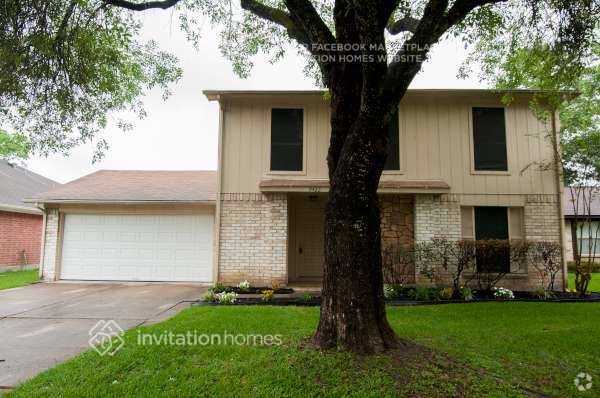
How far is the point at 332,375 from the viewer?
143 inches

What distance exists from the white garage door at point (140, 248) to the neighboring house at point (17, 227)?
15.9ft

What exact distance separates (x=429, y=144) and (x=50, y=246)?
11.7 m

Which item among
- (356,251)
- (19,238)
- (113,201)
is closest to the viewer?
(356,251)

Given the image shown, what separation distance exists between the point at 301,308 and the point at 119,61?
6148mm

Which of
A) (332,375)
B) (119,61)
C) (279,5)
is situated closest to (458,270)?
(332,375)

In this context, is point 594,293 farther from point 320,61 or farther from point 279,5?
point 279,5

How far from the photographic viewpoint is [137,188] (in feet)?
41.8

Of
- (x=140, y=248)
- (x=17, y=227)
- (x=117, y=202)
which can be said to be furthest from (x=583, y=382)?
(x=17, y=227)

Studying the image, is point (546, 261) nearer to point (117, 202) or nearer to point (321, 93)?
point (321, 93)

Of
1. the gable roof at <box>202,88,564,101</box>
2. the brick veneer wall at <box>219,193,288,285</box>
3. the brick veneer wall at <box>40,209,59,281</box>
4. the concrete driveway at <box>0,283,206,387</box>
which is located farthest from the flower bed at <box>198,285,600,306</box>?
the brick veneer wall at <box>40,209,59,281</box>

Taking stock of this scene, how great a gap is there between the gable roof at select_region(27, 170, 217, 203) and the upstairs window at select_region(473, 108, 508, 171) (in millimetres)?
7616

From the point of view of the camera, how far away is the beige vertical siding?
9.71m

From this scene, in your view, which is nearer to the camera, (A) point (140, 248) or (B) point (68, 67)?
(B) point (68, 67)
